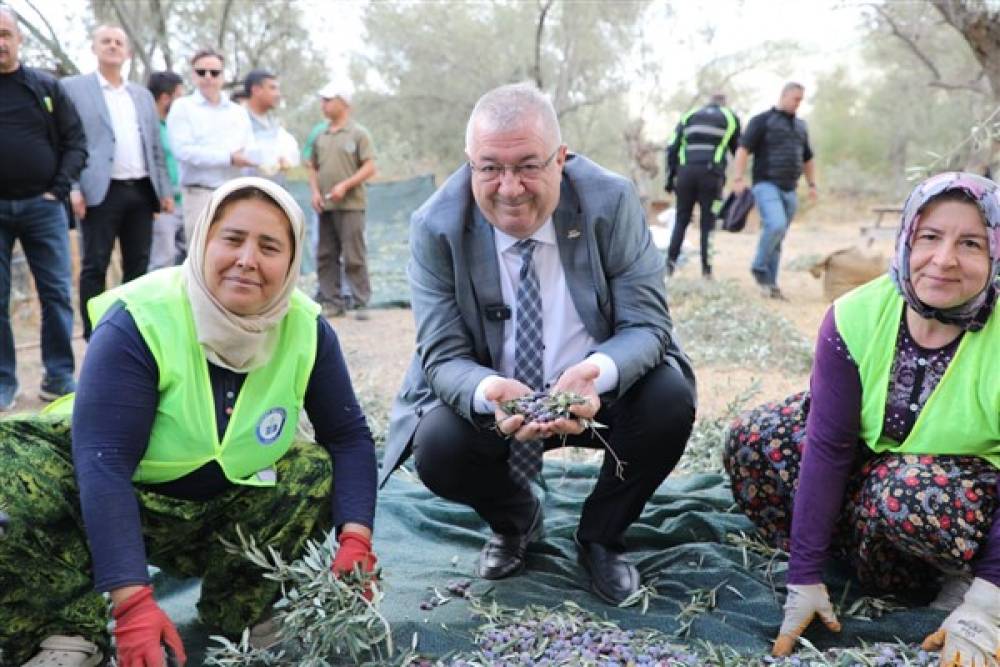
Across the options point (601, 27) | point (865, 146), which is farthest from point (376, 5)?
point (865, 146)

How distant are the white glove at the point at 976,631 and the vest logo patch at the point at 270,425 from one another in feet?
4.94

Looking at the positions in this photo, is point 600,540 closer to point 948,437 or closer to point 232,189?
point 948,437

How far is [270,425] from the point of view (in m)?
2.10

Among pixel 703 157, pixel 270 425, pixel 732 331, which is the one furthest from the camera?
pixel 703 157

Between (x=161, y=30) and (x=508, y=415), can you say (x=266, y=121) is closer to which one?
(x=508, y=415)

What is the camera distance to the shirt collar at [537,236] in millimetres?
2473

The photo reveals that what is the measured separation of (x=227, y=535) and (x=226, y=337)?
1.59 feet

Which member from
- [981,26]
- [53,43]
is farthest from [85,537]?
[53,43]

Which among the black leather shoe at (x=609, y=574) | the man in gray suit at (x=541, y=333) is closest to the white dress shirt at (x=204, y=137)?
the man in gray suit at (x=541, y=333)

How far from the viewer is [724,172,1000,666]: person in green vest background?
1.96 meters

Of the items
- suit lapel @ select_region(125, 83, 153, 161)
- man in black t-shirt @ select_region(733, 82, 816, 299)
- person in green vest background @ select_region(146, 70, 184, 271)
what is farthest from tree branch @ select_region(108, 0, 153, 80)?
man in black t-shirt @ select_region(733, 82, 816, 299)

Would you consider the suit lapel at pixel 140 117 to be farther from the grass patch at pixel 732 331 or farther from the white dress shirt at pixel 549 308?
the grass patch at pixel 732 331

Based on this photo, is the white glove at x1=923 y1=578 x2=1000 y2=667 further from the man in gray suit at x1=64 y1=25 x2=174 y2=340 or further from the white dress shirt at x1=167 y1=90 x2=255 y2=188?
the white dress shirt at x1=167 y1=90 x2=255 y2=188

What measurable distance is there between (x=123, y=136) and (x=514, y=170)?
3.40 m
